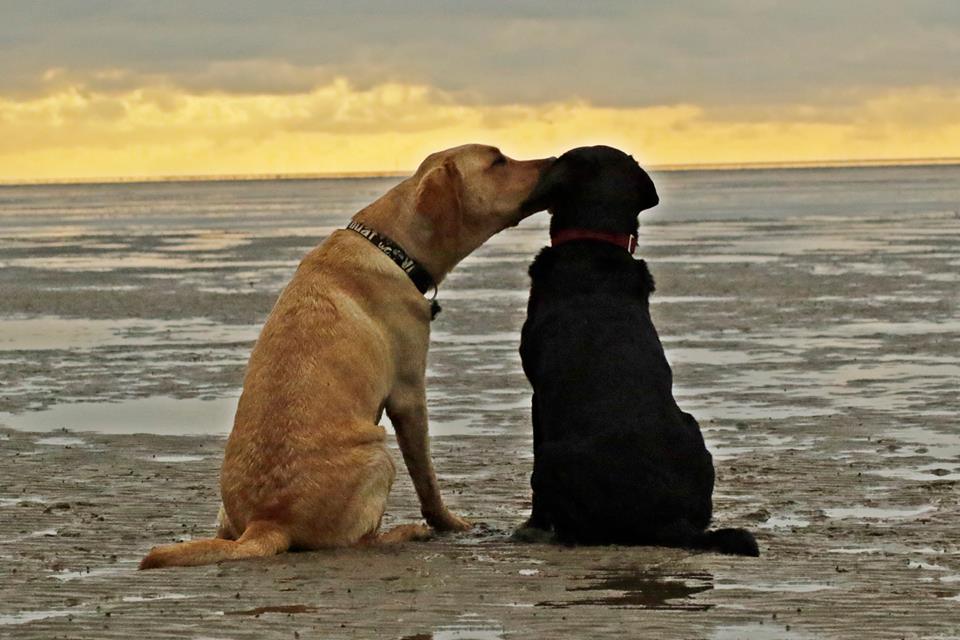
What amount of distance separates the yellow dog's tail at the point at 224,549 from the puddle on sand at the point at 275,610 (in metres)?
0.74

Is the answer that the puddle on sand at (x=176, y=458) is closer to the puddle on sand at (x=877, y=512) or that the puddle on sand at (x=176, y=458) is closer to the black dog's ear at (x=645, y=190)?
the black dog's ear at (x=645, y=190)

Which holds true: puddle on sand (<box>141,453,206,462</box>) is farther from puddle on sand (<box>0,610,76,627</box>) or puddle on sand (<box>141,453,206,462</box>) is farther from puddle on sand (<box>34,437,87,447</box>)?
puddle on sand (<box>0,610,76,627</box>)

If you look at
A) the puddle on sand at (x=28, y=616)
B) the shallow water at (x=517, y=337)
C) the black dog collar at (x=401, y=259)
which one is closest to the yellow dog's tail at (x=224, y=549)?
the puddle on sand at (x=28, y=616)

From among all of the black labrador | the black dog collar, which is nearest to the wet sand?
the black labrador

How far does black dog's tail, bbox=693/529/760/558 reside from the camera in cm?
655

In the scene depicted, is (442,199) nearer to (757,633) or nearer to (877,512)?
(877,512)

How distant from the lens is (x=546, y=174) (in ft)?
25.4

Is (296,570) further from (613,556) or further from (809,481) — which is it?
(809,481)

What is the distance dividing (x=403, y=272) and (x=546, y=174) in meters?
0.86

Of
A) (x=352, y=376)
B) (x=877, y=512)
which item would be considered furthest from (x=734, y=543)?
(x=352, y=376)

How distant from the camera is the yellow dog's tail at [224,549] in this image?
20.6ft

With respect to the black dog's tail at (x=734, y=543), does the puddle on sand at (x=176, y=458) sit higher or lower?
lower

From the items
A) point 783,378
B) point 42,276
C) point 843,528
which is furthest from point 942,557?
point 42,276

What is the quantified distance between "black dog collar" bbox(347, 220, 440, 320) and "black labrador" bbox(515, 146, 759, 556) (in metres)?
0.52
